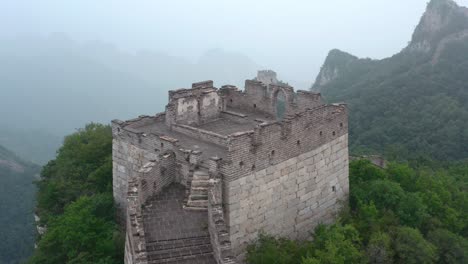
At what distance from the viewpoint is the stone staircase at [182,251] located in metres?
12.7

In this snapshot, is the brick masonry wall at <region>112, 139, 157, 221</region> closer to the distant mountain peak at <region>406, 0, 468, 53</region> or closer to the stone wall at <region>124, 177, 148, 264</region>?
the stone wall at <region>124, 177, 148, 264</region>

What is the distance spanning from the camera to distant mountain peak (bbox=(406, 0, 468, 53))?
86.6 meters

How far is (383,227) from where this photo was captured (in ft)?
59.6

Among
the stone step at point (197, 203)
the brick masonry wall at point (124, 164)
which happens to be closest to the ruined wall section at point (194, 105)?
the brick masonry wall at point (124, 164)

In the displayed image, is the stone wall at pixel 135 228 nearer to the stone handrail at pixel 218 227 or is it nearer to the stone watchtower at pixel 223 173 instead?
the stone watchtower at pixel 223 173

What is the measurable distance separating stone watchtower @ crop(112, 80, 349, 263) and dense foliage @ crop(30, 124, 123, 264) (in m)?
1.13

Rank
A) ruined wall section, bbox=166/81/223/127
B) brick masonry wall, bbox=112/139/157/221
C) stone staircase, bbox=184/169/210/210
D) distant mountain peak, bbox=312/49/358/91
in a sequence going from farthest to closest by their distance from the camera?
1. distant mountain peak, bbox=312/49/358/91
2. ruined wall section, bbox=166/81/223/127
3. brick masonry wall, bbox=112/139/157/221
4. stone staircase, bbox=184/169/210/210

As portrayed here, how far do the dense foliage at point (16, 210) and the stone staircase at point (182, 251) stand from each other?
38.9 meters

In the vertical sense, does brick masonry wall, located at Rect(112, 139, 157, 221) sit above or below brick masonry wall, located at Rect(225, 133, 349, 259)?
above

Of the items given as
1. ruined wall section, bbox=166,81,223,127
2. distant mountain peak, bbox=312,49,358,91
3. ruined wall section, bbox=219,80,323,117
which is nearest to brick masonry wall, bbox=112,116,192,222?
ruined wall section, bbox=166,81,223,127

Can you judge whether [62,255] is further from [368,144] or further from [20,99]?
[20,99]

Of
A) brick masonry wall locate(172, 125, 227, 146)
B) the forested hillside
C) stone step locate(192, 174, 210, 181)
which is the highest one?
the forested hillside

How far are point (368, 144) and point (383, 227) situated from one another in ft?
120

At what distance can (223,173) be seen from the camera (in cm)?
1447
